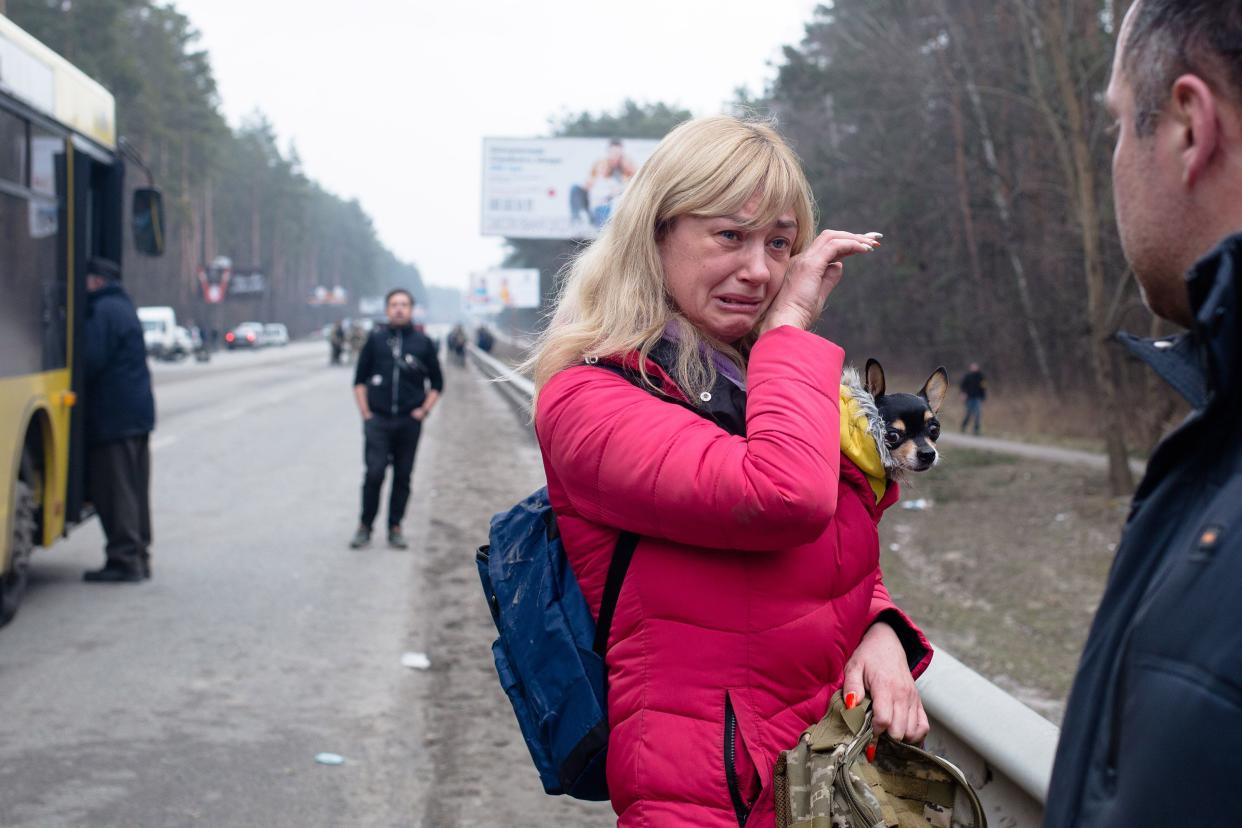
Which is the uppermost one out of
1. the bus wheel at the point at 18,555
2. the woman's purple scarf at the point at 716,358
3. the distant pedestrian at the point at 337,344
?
the woman's purple scarf at the point at 716,358

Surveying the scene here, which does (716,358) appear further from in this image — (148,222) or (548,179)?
(548,179)

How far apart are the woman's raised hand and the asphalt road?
3.08 meters

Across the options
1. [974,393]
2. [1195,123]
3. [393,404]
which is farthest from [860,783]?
[974,393]

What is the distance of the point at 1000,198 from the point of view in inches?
1299

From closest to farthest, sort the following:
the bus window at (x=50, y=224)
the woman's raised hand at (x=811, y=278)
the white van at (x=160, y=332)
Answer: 1. the woman's raised hand at (x=811, y=278)
2. the bus window at (x=50, y=224)
3. the white van at (x=160, y=332)

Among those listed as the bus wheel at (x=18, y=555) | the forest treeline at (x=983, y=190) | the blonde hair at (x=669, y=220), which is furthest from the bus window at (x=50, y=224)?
the forest treeline at (x=983, y=190)

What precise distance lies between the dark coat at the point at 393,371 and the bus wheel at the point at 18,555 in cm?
313

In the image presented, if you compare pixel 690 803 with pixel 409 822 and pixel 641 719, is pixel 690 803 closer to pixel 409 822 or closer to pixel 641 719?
pixel 641 719

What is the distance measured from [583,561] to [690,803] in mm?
429

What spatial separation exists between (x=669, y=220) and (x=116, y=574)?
7.67 meters

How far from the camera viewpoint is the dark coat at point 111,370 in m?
8.91

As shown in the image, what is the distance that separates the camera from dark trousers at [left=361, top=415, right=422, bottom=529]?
10.5m

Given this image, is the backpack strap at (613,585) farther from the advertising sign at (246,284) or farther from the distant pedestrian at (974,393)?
the advertising sign at (246,284)

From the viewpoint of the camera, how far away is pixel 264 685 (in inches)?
258
